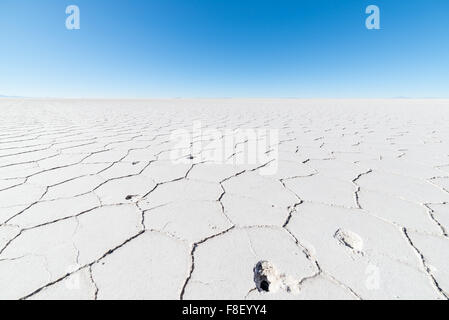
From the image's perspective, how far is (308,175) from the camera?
5.61 feet

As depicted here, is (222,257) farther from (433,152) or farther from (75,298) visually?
(433,152)

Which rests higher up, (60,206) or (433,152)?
(433,152)

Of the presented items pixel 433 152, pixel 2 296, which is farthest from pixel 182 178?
pixel 433 152

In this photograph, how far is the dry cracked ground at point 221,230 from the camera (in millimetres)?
723

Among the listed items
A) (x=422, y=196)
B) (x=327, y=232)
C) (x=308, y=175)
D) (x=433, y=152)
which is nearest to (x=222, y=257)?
(x=327, y=232)

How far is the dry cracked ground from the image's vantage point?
723mm

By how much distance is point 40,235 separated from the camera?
0.95 meters

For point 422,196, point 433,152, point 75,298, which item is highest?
point 433,152

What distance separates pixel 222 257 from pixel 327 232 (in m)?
0.50

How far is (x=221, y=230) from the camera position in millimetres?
1022

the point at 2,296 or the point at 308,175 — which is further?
the point at 308,175

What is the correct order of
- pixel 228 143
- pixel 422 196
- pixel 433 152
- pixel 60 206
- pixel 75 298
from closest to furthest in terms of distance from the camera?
pixel 75 298 < pixel 60 206 < pixel 422 196 < pixel 433 152 < pixel 228 143

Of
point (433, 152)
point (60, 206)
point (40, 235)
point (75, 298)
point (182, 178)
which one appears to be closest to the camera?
point (75, 298)

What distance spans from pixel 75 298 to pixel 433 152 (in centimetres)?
323
